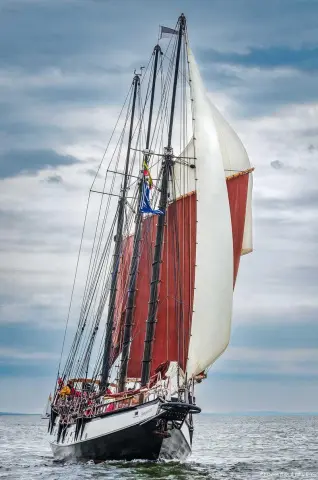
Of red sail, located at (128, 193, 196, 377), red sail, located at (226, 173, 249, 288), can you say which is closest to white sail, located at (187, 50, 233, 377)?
red sail, located at (128, 193, 196, 377)

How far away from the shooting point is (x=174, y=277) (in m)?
62.8

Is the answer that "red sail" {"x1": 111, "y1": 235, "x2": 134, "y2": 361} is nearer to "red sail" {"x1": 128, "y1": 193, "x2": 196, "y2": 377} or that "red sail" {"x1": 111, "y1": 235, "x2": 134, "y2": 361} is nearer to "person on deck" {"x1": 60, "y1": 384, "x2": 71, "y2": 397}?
"red sail" {"x1": 128, "y1": 193, "x2": 196, "y2": 377}

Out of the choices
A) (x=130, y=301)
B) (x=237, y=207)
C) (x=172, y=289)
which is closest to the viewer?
(x=172, y=289)

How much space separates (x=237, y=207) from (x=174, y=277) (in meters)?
7.55

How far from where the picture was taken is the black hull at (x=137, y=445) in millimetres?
49812

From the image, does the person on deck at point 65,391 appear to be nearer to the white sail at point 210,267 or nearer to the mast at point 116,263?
the mast at point 116,263

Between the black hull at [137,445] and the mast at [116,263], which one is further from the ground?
the mast at [116,263]

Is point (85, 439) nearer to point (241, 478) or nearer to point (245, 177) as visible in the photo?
point (241, 478)

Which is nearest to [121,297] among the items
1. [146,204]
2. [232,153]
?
[232,153]

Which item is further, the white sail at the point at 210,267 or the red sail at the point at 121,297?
the red sail at the point at 121,297

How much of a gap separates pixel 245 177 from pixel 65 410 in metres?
21.1

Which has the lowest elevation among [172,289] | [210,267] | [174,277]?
[210,267]

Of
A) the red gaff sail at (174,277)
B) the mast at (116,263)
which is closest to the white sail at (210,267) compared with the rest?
the red gaff sail at (174,277)

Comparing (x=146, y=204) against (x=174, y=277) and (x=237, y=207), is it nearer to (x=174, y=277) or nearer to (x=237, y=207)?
(x=174, y=277)
